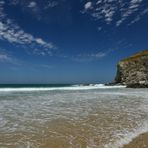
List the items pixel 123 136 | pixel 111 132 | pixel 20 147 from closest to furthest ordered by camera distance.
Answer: pixel 20 147 < pixel 123 136 < pixel 111 132

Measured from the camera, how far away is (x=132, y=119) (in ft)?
23.5

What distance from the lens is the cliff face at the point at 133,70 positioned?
169 ft

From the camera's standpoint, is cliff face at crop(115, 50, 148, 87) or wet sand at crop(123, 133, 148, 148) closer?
A: wet sand at crop(123, 133, 148, 148)

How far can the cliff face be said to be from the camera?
51562 mm

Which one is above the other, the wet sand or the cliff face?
the cliff face

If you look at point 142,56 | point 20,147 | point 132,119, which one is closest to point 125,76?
point 142,56

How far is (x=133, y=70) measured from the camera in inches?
2142

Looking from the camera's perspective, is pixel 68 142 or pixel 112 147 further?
pixel 68 142

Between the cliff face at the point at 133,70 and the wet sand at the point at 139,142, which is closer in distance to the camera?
the wet sand at the point at 139,142

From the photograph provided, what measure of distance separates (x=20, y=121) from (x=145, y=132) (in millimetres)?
4231

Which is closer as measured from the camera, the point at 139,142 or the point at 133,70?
the point at 139,142

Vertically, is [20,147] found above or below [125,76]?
below

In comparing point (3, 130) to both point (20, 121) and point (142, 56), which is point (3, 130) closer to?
point (20, 121)

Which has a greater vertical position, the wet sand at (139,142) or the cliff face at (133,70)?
the cliff face at (133,70)
